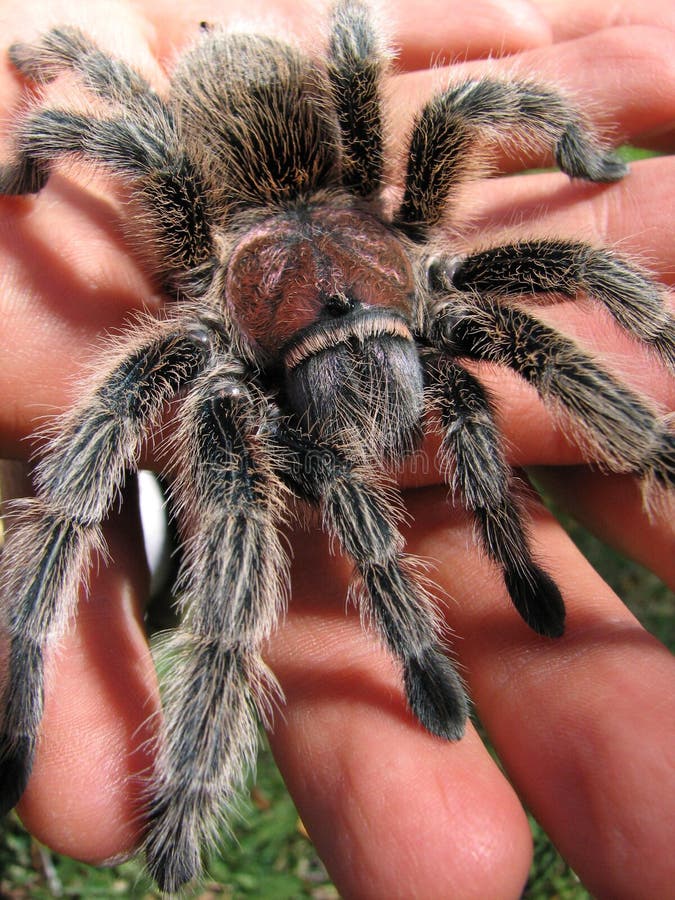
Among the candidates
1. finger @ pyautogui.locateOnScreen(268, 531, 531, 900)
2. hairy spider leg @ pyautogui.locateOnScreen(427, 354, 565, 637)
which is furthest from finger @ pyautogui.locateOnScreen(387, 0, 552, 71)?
finger @ pyautogui.locateOnScreen(268, 531, 531, 900)

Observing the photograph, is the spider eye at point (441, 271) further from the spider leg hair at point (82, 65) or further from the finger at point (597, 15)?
the finger at point (597, 15)

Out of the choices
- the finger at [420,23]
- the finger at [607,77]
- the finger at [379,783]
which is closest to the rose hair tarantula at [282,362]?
the finger at [379,783]

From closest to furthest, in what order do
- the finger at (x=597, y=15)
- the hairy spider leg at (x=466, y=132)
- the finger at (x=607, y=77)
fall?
the hairy spider leg at (x=466, y=132) → the finger at (x=607, y=77) → the finger at (x=597, y=15)

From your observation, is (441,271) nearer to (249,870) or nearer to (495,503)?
(495,503)

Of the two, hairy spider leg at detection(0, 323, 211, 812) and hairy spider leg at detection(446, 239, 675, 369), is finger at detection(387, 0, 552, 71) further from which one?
hairy spider leg at detection(0, 323, 211, 812)

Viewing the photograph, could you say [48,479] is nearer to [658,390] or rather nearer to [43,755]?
[43,755]

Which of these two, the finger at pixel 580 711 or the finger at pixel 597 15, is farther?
the finger at pixel 597 15

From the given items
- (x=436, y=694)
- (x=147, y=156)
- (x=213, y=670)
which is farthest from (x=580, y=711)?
(x=147, y=156)
